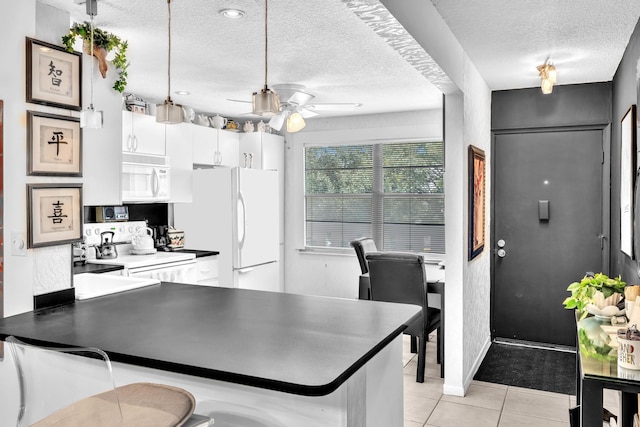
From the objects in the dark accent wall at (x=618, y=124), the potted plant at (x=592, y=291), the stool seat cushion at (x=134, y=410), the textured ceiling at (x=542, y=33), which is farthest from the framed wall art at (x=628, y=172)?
the stool seat cushion at (x=134, y=410)

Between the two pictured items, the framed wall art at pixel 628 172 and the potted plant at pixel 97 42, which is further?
the framed wall art at pixel 628 172

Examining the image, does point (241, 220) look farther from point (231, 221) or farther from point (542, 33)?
point (542, 33)

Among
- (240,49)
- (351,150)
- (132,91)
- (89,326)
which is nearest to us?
(89,326)

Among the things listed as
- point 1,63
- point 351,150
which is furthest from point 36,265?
point 351,150

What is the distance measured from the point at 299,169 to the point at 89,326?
479 centimetres

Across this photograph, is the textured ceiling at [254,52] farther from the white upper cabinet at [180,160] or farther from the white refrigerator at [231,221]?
the white refrigerator at [231,221]

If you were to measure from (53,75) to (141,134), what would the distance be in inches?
96.6

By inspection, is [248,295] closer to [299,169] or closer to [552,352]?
[552,352]

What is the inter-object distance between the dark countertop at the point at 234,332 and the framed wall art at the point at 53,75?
35.6 inches

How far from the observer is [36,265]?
2164 millimetres

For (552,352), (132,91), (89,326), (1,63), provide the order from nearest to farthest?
(89,326) → (1,63) → (552,352) → (132,91)

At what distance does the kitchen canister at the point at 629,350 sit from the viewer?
1729 mm

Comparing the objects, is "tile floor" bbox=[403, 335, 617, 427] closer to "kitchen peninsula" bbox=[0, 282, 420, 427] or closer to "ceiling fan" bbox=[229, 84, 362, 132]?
"kitchen peninsula" bbox=[0, 282, 420, 427]

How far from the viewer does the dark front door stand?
177 inches
